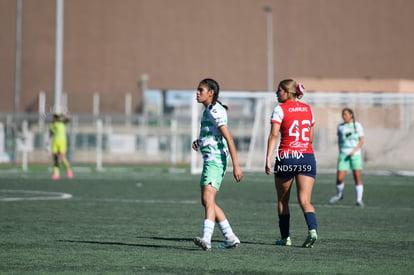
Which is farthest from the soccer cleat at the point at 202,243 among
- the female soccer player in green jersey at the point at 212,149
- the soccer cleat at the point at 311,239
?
the soccer cleat at the point at 311,239

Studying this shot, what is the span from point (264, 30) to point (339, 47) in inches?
231

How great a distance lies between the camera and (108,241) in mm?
12258

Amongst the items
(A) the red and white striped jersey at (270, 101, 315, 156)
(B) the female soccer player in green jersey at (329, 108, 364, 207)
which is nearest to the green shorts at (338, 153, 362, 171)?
(B) the female soccer player in green jersey at (329, 108, 364, 207)

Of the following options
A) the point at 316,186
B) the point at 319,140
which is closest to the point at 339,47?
the point at 319,140

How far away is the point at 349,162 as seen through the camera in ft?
68.2

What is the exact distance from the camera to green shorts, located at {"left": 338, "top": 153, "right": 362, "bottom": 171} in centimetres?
2059

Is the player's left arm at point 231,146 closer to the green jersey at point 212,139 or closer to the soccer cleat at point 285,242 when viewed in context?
the green jersey at point 212,139

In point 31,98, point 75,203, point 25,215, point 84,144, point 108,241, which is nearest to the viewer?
point 108,241

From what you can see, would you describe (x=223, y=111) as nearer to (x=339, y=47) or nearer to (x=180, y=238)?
(x=180, y=238)

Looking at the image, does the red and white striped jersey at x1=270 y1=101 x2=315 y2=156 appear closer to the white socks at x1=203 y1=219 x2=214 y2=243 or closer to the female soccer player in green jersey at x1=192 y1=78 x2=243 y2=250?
the female soccer player in green jersey at x1=192 y1=78 x2=243 y2=250

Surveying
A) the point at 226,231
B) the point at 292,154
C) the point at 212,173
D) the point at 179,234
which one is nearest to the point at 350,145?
the point at 179,234

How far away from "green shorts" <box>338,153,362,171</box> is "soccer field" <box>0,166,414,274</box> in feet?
2.57

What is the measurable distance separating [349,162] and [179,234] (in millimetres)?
8212

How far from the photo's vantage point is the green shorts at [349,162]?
67.6 feet
